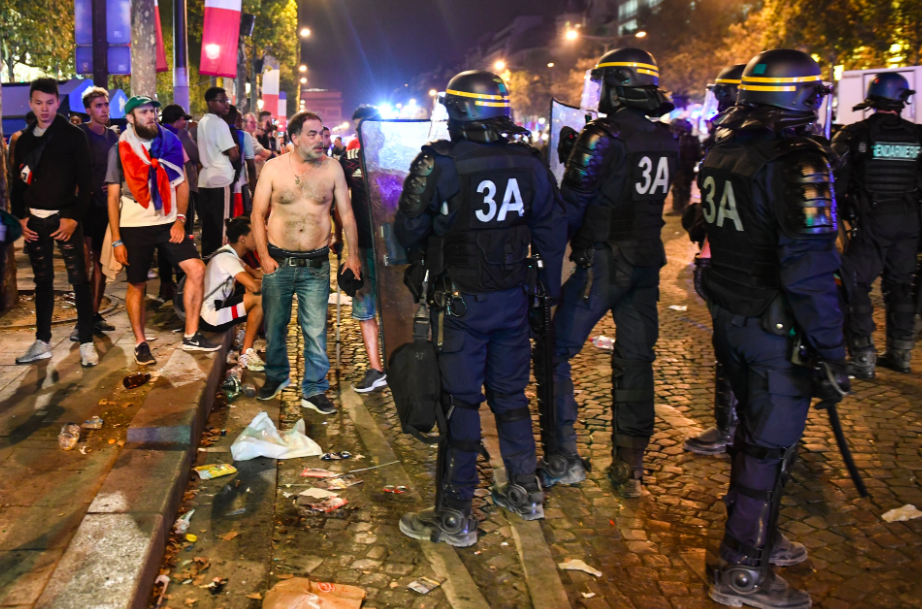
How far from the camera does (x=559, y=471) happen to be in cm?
446

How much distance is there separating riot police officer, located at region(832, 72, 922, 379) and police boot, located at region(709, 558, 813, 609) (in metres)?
2.98

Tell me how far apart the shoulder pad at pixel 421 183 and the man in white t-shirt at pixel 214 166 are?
5.62 metres

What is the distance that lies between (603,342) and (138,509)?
4590 millimetres

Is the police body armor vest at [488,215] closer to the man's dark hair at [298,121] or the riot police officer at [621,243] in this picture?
the riot police officer at [621,243]

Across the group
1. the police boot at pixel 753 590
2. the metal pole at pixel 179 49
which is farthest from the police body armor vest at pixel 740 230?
the metal pole at pixel 179 49

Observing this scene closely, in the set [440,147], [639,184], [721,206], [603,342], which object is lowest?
[603,342]

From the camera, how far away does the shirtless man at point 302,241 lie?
5.45 meters

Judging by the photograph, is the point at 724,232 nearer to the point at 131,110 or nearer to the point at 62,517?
the point at 62,517

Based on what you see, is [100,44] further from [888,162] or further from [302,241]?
[888,162]

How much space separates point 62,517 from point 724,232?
334 centimetres

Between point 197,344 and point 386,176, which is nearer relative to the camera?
point 386,176

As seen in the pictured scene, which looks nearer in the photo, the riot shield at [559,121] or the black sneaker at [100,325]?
the riot shield at [559,121]

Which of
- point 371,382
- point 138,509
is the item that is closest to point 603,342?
point 371,382

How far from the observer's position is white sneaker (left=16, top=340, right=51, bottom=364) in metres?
6.05
